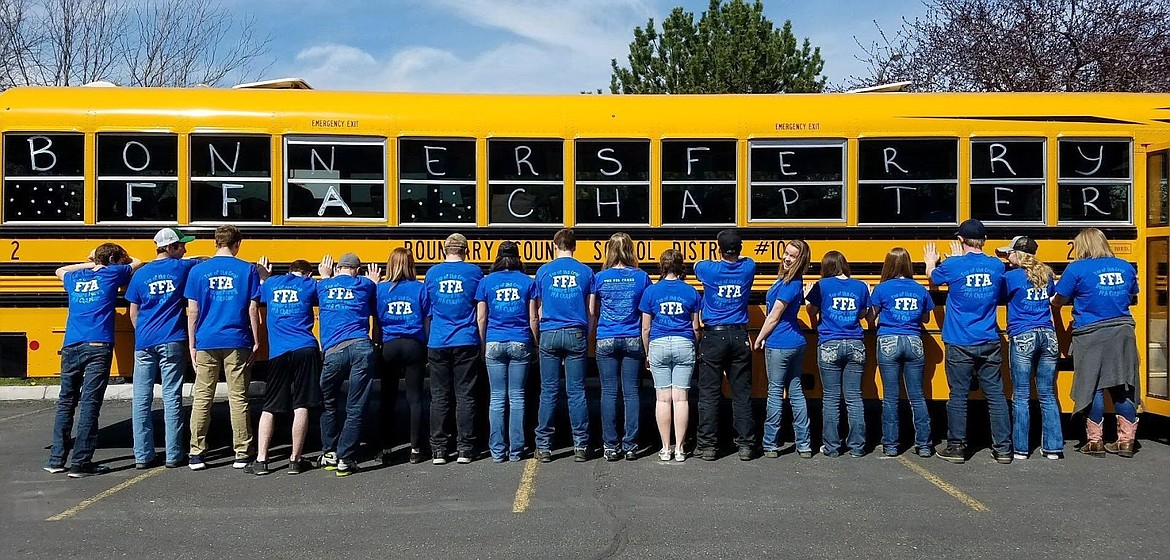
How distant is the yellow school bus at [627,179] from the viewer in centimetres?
714

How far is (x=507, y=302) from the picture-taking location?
255 inches

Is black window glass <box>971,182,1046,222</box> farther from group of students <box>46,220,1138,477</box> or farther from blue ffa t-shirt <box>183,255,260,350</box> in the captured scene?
blue ffa t-shirt <box>183,255,260,350</box>

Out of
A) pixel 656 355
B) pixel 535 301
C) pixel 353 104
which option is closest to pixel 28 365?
pixel 353 104

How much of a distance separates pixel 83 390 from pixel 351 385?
1.86 metres

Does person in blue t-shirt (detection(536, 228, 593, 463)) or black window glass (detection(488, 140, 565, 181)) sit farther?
black window glass (detection(488, 140, 565, 181))

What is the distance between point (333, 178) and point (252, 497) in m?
2.58

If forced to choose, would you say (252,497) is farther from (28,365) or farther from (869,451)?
(869,451)

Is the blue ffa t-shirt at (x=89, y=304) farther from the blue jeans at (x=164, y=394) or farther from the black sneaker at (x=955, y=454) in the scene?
the black sneaker at (x=955, y=454)

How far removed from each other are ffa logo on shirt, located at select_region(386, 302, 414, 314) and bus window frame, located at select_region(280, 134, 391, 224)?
1.01 m

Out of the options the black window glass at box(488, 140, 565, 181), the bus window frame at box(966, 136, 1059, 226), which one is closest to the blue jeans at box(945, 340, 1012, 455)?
the bus window frame at box(966, 136, 1059, 226)

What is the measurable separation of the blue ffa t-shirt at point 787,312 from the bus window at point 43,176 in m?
5.27

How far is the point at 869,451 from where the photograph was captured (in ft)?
23.1

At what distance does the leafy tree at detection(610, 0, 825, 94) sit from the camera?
68.1ft

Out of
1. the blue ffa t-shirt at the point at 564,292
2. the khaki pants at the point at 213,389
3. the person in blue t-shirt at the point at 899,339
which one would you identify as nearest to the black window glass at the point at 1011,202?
the person in blue t-shirt at the point at 899,339
